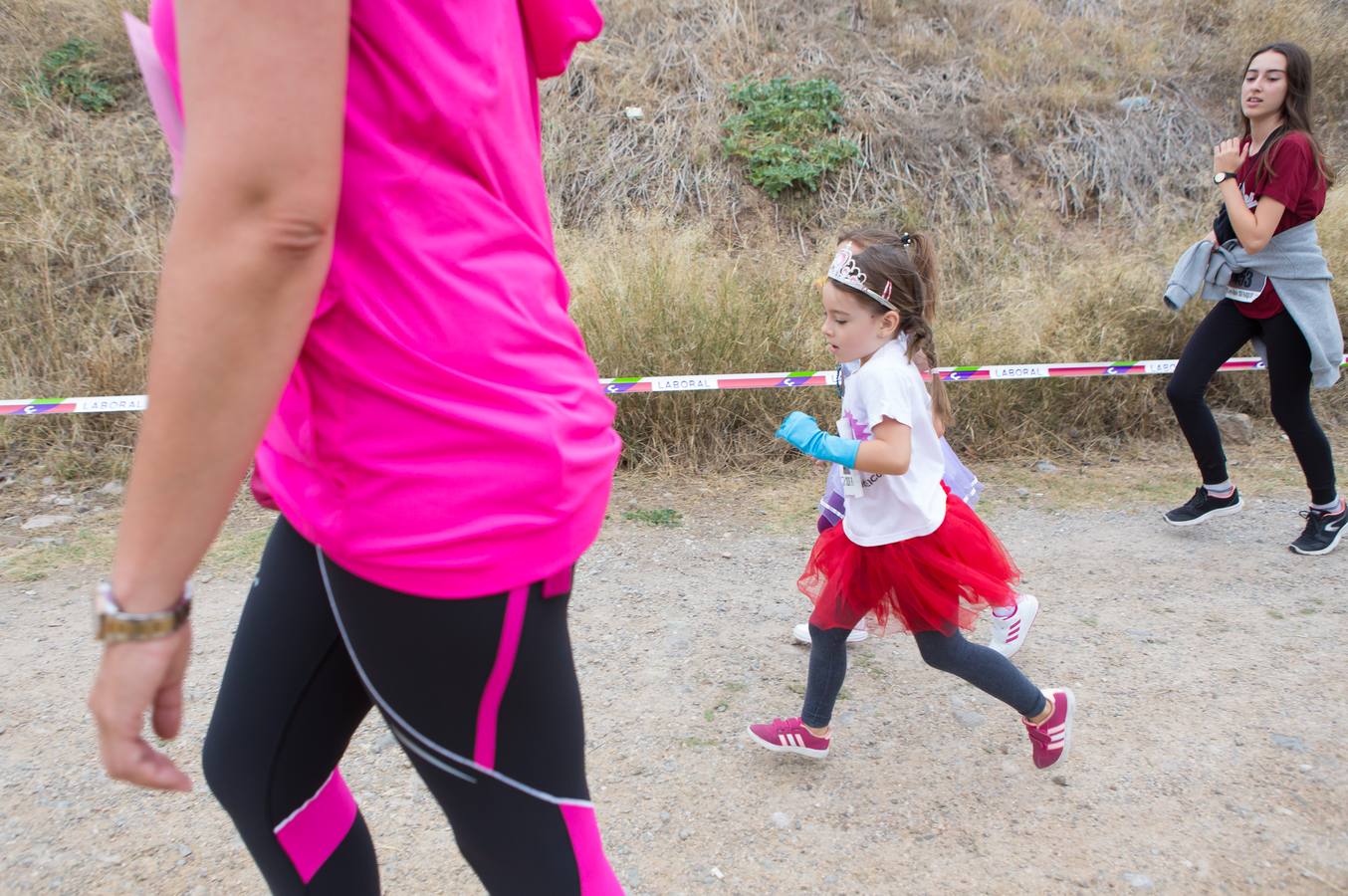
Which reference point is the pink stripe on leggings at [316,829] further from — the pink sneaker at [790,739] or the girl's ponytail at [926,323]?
the girl's ponytail at [926,323]

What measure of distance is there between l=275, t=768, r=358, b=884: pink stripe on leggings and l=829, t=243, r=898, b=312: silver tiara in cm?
177

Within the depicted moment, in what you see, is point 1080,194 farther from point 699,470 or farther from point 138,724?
point 138,724

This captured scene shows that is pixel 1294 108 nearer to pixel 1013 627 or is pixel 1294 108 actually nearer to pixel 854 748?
pixel 1013 627

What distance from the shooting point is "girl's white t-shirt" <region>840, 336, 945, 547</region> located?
258cm

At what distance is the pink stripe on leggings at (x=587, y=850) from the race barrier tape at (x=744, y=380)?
3.95m

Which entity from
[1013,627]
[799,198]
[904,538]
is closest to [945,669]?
[904,538]

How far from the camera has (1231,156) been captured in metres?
4.37

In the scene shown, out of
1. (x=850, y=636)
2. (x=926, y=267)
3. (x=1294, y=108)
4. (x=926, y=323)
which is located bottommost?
(x=850, y=636)

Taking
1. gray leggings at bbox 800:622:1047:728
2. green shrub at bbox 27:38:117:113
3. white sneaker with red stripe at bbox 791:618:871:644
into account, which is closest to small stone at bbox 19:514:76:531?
white sneaker with red stripe at bbox 791:618:871:644

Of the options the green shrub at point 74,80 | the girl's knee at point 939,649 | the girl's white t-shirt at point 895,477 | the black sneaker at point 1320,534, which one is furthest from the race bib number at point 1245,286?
the green shrub at point 74,80

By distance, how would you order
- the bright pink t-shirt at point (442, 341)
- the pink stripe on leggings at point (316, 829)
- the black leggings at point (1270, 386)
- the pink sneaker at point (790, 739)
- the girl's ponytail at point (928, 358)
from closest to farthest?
the bright pink t-shirt at point (442, 341) → the pink stripe on leggings at point (316, 829) → the girl's ponytail at point (928, 358) → the pink sneaker at point (790, 739) → the black leggings at point (1270, 386)

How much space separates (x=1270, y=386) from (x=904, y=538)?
2.82 m

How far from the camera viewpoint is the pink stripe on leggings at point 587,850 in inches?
48.9

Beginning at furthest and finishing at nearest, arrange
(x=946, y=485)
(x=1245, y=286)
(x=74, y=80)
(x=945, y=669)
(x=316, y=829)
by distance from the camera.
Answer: (x=74, y=80) < (x=1245, y=286) < (x=946, y=485) < (x=945, y=669) < (x=316, y=829)
